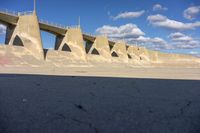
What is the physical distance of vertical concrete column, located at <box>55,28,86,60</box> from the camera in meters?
47.6

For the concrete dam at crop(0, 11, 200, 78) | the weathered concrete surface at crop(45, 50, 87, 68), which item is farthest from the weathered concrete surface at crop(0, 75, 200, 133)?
the weathered concrete surface at crop(45, 50, 87, 68)

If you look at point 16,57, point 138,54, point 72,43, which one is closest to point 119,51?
point 138,54

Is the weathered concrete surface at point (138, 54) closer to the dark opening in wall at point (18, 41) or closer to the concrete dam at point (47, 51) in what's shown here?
the concrete dam at point (47, 51)

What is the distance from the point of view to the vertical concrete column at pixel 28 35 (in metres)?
36.7

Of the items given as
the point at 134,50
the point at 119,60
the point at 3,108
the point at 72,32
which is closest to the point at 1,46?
the point at 72,32

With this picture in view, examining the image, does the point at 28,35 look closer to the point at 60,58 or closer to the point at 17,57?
the point at 60,58

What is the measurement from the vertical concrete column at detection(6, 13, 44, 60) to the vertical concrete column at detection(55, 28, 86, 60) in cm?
1010

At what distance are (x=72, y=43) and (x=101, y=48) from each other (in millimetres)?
12355

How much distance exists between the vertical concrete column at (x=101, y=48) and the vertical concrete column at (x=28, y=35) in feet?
70.2

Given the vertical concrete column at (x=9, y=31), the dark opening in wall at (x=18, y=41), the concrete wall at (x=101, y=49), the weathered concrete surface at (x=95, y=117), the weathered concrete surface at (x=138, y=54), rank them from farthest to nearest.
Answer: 1. the weathered concrete surface at (x=138, y=54)
2. the concrete wall at (x=101, y=49)
3. the vertical concrete column at (x=9, y=31)
4. the dark opening in wall at (x=18, y=41)
5. the weathered concrete surface at (x=95, y=117)

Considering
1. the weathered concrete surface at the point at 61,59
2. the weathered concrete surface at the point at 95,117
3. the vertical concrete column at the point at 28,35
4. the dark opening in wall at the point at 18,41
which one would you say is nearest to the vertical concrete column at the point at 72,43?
the weathered concrete surface at the point at 61,59

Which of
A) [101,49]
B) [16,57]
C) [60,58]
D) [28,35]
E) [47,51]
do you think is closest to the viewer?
[16,57]

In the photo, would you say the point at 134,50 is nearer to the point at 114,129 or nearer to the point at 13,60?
the point at 13,60

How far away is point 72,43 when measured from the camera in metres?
48.3
